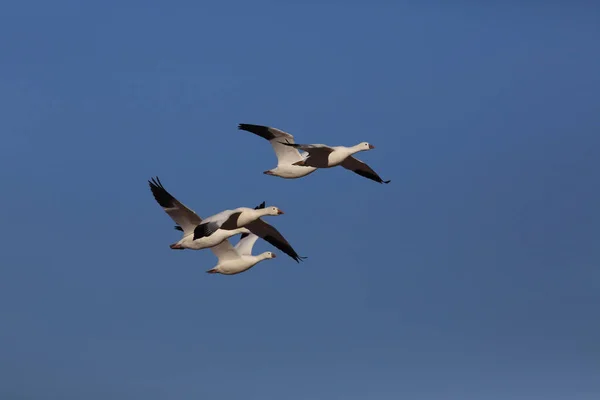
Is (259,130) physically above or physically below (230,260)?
above

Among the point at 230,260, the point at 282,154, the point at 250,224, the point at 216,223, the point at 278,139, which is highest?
the point at 278,139

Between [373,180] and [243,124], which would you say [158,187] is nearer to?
[243,124]

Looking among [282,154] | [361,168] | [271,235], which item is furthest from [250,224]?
[361,168]

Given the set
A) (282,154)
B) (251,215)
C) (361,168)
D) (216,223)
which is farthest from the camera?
(361,168)

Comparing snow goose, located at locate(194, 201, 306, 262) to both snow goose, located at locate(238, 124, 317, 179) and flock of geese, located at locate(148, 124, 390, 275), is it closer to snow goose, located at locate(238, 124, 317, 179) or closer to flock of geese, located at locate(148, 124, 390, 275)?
flock of geese, located at locate(148, 124, 390, 275)

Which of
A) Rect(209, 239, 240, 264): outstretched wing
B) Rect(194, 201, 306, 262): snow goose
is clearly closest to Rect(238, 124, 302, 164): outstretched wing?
Rect(194, 201, 306, 262): snow goose

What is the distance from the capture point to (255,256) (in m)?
32.1

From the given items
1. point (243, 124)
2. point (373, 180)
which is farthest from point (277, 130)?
point (373, 180)

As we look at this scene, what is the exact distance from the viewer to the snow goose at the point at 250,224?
27328 millimetres

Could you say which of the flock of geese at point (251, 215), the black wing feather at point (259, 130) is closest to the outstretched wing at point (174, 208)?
the flock of geese at point (251, 215)

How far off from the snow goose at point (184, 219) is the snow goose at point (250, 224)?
1.63ft

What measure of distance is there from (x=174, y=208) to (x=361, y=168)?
221 inches

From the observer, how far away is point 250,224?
31016 millimetres

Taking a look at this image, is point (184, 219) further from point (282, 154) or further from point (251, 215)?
point (282, 154)
